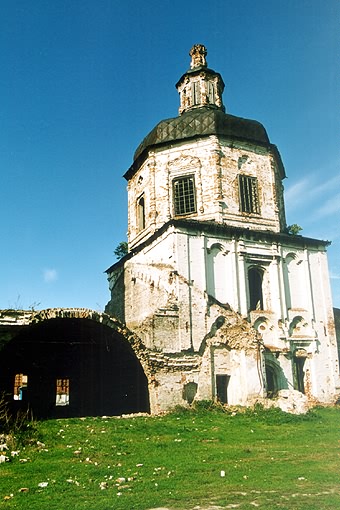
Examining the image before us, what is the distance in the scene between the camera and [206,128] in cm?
2103

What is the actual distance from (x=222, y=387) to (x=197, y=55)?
1735 cm

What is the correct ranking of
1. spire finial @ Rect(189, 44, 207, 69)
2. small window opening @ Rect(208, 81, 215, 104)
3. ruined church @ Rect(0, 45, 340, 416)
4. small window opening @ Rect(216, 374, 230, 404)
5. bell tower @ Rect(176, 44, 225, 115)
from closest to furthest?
1. ruined church @ Rect(0, 45, 340, 416)
2. small window opening @ Rect(216, 374, 230, 404)
3. bell tower @ Rect(176, 44, 225, 115)
4. small window opening @ Rect(208, 81, 215, 104)
5. spire finial @ Rect(189, 44, 207, 69)

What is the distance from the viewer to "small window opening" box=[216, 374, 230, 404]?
17902 mm

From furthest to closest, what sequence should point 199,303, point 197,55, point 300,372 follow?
point 197,55 < point 300,372 < point 199,303

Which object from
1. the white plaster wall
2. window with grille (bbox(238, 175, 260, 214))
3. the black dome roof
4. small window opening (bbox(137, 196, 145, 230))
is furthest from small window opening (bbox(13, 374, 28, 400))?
window with grille (bbox(238, 175, 260, 214))

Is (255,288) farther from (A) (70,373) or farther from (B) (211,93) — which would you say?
(B) (211,93)

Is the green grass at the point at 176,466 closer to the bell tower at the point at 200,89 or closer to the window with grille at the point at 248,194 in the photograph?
the window with grille at the point at 248,194

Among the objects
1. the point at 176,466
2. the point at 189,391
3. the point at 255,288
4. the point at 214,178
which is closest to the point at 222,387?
the point at 189,391

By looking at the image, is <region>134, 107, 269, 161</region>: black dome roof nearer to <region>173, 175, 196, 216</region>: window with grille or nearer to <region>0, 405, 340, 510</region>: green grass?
<region>173, 175, 196, 216</region>: window with grille

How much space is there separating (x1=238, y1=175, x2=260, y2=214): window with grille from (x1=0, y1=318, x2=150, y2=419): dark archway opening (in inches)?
326

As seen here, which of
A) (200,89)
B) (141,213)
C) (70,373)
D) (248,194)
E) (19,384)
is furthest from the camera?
(200,89)

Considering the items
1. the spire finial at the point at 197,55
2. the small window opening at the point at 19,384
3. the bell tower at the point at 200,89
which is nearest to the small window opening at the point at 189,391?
Result: the small window opening at the point at 19,384

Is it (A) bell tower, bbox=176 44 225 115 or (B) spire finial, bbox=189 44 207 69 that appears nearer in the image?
(A) bell tower, bbox=176 44 225 115

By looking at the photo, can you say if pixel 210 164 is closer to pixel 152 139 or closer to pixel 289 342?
pixel 152 139
